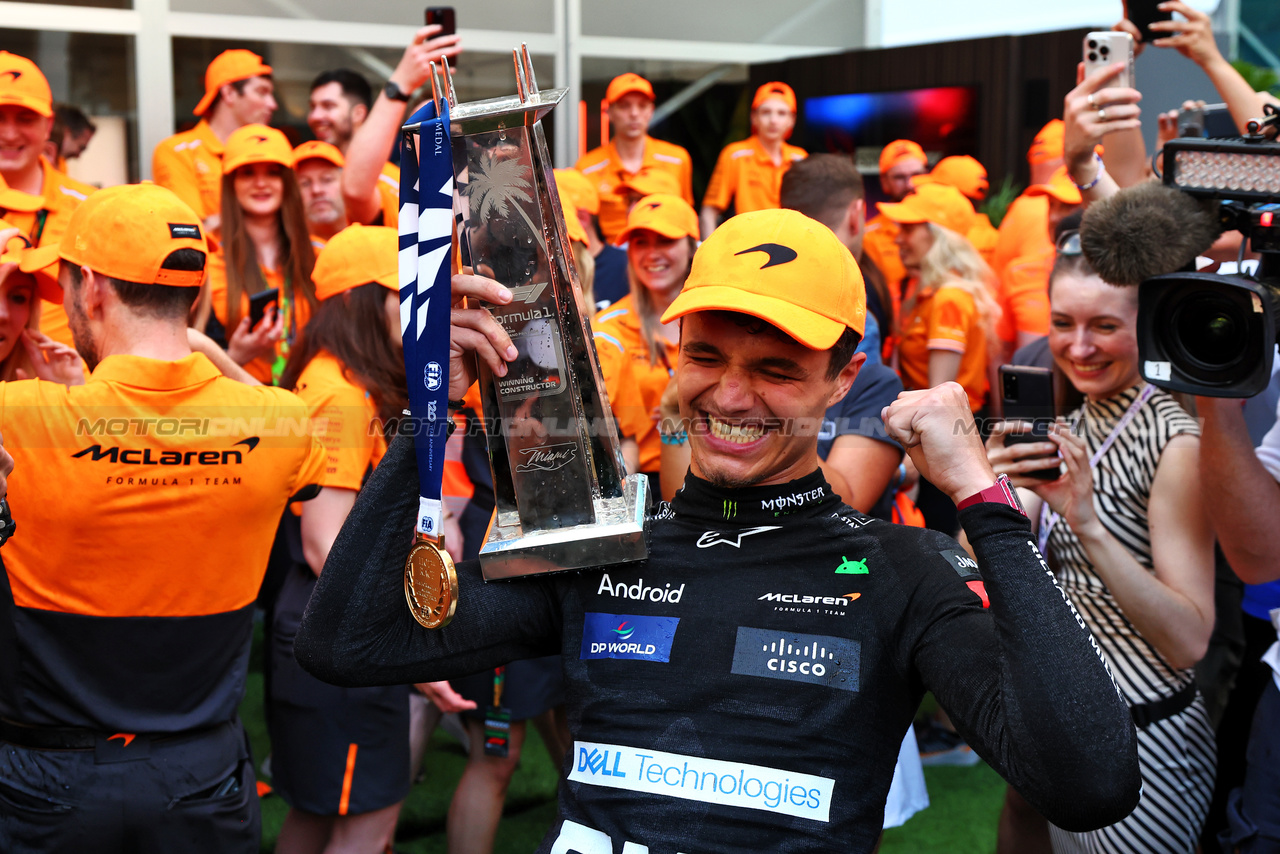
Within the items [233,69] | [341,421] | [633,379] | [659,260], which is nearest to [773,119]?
[233,69]

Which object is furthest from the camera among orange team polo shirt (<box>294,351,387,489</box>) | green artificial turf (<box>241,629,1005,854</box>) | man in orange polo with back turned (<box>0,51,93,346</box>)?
man in orange polo with back turned (<box>0,51,93,346</box>)

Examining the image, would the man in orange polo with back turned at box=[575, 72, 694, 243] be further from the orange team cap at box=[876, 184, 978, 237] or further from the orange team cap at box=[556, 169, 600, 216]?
the orange team cap at box=[876, 184, 978, 237]

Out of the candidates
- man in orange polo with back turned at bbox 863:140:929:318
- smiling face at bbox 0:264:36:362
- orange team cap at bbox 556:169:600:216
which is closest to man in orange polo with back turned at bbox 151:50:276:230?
orange team cap at bbox 556:169:600:216

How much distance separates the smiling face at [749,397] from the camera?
1788 mm

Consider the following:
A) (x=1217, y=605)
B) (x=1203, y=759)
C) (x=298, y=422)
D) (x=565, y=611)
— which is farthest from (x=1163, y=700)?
(x=298, y=422)

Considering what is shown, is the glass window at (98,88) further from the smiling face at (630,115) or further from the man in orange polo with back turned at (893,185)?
the man in orange polo with back turned at (893,185)

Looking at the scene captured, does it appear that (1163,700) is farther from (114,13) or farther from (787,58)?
(787,58)

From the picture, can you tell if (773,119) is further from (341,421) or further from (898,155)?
(341,421)

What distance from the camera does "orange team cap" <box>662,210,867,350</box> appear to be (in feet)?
5.61

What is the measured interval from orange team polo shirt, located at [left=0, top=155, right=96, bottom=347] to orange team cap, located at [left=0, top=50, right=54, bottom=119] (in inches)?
11.3

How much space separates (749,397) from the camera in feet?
5.87

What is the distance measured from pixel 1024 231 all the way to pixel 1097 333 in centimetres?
332

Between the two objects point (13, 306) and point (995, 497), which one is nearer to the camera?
point (995, 497)

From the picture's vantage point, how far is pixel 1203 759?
2.60 m
